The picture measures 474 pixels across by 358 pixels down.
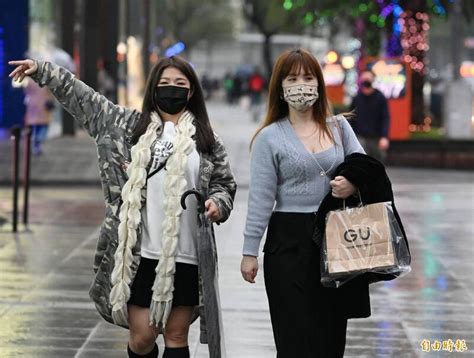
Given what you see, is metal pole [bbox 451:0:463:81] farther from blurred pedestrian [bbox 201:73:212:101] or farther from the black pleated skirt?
blurred pedestrian [bbox 201:73:212:101]

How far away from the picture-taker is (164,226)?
6.07 metres

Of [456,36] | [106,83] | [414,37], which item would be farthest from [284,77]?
[456,36]

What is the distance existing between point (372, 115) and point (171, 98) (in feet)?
46.5

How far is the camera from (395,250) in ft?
19.1

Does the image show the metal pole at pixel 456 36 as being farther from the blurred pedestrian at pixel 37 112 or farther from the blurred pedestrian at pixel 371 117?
the blurred pedestrian at pixel 371 117

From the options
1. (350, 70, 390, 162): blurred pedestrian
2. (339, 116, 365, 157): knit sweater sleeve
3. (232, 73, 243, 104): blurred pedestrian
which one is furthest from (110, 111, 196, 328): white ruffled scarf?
(232, 73, 243, 104): blurred pedestrian

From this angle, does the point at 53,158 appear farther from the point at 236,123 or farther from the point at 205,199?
the point at 236,123

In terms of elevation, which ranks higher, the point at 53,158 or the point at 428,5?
the point at 428,5

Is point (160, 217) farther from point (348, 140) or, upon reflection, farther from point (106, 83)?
point (106, 83)

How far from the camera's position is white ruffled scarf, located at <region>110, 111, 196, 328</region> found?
603 centimetres

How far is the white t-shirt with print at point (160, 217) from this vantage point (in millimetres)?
6117

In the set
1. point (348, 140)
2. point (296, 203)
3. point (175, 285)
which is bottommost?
point (175, 285)

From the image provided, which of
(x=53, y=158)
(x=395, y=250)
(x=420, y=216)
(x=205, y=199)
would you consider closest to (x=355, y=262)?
(x=395, y=250)

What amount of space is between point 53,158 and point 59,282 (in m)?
13.1
